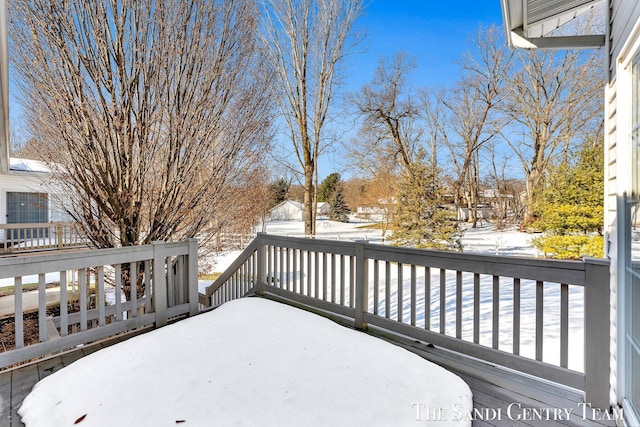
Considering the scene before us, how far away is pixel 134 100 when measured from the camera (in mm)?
3621

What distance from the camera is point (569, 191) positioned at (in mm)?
10898

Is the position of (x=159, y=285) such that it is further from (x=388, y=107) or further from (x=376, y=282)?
(x=388, y=107)

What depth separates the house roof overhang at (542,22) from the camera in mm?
3062

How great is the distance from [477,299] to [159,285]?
9.43 feet

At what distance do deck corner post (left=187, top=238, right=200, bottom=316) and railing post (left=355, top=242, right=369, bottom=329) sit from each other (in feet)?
5.72

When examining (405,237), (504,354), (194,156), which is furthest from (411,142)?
(504,354)

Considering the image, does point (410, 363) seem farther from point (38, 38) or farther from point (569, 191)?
point (569, 191)

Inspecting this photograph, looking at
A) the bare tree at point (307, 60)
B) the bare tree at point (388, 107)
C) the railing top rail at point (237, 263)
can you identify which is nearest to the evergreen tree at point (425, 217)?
the bare tree at point (307, 60)

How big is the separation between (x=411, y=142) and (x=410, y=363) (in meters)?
17.1

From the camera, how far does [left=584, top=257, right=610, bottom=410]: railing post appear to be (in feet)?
6.17

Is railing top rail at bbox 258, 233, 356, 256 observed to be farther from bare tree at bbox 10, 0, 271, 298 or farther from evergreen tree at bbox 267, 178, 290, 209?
evergreen tree at bbox 267, 178, 290, 209

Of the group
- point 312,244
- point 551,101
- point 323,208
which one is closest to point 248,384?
point 312,244

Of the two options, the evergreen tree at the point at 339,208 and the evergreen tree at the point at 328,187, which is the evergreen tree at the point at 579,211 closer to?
the evergreen tree at the point at 339,208

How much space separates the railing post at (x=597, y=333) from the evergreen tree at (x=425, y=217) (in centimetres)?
939
